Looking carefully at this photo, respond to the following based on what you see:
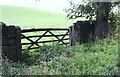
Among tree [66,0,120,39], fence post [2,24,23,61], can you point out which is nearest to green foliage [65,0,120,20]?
tree [66,0,120,39]

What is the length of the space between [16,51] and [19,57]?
0.28 m

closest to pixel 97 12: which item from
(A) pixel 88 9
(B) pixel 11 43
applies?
(A) pixel 88 9

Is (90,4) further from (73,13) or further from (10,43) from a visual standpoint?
(10,43)

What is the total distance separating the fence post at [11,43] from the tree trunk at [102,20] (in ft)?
14.6

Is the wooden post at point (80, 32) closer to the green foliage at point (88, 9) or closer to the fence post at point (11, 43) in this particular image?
the green foliage at point (88, 9)

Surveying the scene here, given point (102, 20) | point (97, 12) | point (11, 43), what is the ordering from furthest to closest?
point (102, 20) < point (97, 12) < point (11, 43)

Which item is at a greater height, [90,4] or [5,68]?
[90,4]

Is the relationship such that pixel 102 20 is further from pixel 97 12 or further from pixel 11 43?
pixel 11 43

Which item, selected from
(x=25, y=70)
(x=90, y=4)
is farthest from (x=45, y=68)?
(x=90, y=4)

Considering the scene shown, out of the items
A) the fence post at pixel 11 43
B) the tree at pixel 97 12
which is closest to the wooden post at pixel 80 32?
the tree at pixel 97 12

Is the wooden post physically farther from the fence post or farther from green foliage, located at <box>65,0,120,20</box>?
the fence post

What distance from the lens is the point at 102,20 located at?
17.4 metres

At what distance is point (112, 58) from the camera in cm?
942

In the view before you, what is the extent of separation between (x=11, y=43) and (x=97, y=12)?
17.3 ft
